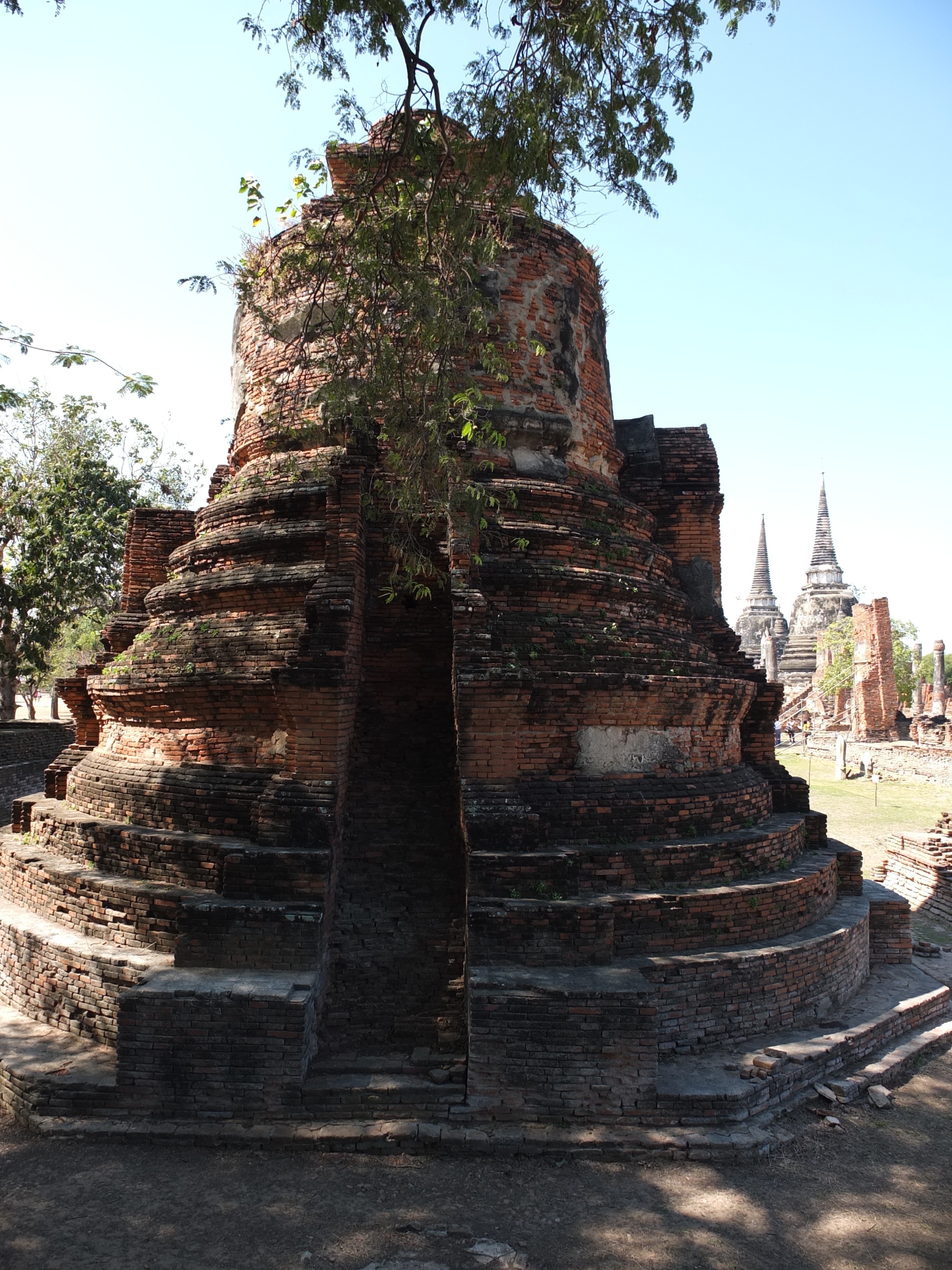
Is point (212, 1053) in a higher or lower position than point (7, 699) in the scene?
lower

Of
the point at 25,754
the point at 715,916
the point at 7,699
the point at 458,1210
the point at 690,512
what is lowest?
the point at 458,1210

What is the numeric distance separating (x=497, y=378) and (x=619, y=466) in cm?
199

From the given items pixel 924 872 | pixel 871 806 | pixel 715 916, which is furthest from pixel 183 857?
pixel 871 806

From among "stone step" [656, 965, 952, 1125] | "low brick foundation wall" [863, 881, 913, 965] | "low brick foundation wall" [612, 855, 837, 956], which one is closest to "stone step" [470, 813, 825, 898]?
"low brick foundation wall" [612, 855, 837, 956]

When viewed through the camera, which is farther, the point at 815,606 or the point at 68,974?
the point at 815,606

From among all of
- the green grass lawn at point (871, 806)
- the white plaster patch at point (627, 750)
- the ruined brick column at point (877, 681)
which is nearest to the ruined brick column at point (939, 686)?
the ruined brick column at point (877, 681)

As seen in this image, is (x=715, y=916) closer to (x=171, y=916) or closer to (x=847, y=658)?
(x=171, y=916)

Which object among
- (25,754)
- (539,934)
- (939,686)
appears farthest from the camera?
(939,686)

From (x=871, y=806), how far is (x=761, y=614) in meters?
46.6

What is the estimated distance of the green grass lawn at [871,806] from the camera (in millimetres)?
15547

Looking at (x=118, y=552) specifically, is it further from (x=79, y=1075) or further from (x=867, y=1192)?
(x=867, y=1192)

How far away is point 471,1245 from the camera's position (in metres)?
4.04

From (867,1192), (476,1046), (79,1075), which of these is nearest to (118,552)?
(79,1075)

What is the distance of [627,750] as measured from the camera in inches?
267
